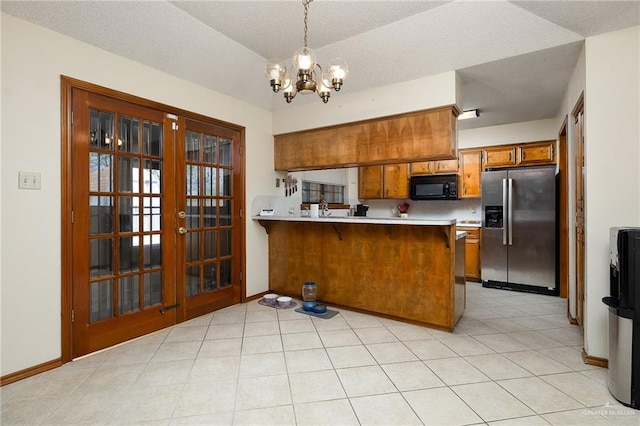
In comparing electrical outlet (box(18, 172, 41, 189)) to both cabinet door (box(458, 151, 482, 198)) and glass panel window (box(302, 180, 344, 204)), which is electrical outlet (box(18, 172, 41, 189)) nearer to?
glass panel window (box(302, 180, 344, 204))

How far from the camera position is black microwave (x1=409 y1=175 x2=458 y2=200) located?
5.23m

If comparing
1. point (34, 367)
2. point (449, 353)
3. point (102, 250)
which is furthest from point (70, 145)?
point (449, 353)

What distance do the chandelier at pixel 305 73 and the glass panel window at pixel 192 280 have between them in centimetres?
211

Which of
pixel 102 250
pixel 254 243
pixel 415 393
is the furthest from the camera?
pixel 254 243

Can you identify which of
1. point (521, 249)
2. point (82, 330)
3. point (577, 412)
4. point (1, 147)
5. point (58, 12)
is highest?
point (58, 12)

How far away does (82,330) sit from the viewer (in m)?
2.50

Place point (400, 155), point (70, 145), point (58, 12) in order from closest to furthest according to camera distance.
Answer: point (58, 12) < point (70, 145) < point (400, 155)

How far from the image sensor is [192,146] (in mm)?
3348

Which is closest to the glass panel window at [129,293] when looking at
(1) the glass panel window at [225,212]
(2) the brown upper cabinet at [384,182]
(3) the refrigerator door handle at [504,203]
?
(1) the glass panel window at [225,212]

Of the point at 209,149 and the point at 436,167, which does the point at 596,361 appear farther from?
the point at 209,149

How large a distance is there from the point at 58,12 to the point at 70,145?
0.90 metres

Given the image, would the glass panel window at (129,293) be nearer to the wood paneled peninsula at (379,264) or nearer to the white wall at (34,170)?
the white wall at (34,170)

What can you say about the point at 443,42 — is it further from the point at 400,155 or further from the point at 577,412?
the point at 577,412

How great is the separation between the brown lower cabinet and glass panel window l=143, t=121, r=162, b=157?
435 cm
